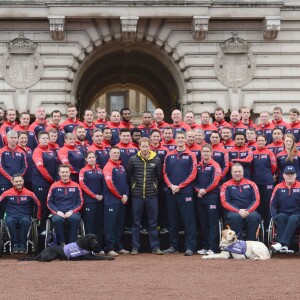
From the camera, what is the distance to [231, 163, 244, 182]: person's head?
14.8 meters

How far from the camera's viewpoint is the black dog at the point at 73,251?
527 inches

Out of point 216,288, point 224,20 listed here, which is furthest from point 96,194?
point 224,20

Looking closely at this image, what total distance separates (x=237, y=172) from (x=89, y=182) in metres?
2.75

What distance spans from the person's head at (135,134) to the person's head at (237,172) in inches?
85.6

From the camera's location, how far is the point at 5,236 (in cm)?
1445

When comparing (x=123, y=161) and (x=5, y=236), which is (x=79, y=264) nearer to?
(x=5, y=236)

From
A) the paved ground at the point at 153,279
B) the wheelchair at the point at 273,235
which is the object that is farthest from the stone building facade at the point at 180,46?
the paved ground at the point at 153,279

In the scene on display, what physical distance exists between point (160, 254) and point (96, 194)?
1.63 m

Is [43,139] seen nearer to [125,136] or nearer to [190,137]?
[125,136]

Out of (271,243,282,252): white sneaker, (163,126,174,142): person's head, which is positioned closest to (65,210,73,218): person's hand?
(163,126,174,142): person's head

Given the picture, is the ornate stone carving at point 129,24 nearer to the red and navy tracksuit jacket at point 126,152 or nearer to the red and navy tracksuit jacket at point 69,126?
the red and navy tracksuit jacket at point 69,126

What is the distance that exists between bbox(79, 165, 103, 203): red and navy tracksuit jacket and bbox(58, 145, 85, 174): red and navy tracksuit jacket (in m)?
0.43

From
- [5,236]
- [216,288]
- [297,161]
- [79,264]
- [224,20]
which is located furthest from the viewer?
[224,20]

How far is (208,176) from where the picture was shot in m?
15.1
